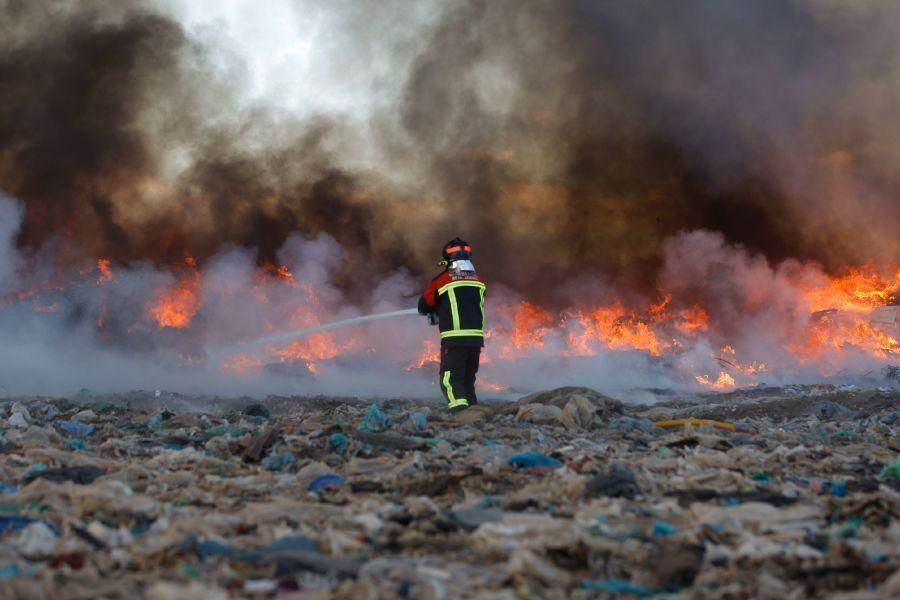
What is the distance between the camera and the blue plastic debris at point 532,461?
6344mm

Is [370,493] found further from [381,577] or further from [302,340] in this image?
[302,340]

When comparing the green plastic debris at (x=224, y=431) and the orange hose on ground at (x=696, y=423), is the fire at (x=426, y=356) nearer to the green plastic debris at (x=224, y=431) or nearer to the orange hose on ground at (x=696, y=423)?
the orange hose on ground at (x=696, y=423)

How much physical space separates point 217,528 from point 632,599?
212 centimetres

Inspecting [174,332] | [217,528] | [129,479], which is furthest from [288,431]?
[174,332]

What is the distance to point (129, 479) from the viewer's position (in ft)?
19.0

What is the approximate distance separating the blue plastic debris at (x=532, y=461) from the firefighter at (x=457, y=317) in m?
4.86

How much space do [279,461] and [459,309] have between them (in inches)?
199

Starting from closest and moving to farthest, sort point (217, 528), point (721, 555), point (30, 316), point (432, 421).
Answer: point (721, 555) → point (217, 528) → point (432, 421) → point (30, 316)

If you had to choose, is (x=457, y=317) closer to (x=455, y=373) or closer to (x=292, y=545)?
(x=455, y=373)

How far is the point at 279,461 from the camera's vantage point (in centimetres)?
676

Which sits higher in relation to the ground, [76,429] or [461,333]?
[461,333]

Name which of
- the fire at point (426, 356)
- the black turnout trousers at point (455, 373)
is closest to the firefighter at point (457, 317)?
the black turnout trousers at point (455, 373)

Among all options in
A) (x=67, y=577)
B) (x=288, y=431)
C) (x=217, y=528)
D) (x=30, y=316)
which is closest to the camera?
(x=67, y=577)

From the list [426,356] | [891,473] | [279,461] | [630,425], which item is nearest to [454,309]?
[630,425]
